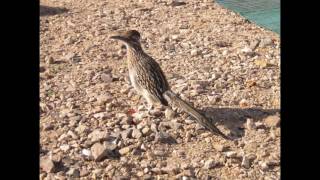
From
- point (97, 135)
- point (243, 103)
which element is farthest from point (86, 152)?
point (243, 103)

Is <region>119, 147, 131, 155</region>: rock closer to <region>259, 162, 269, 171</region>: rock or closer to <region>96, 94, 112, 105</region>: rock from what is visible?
<region>96, 94, 112, 105</region>: rock

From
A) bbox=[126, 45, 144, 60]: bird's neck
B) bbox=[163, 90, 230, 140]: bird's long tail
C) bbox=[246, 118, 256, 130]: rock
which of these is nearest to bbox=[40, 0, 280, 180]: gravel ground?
bbox=[246, 118, 256, 130]: rock

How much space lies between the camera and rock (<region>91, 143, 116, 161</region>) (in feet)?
16.3

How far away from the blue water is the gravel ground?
15 cm

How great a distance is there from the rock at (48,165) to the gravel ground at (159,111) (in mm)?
10

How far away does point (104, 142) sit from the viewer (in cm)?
521

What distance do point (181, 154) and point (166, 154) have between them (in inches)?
5.4

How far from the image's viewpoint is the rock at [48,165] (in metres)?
4.75

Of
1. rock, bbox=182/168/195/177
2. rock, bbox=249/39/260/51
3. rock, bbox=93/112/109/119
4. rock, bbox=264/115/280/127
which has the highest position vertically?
rock, bbox=249/39/260/51

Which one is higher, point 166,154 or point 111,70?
point 111,70

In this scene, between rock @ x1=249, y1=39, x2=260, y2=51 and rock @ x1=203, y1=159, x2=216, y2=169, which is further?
rock @ x1=249, y1=39, x2=260, y2=51

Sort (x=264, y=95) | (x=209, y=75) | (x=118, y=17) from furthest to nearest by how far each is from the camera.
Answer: (x=118, y=17) → (x=209, y=75) → (x=264, y=95)

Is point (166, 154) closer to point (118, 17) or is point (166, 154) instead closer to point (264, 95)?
point (264, 95)
